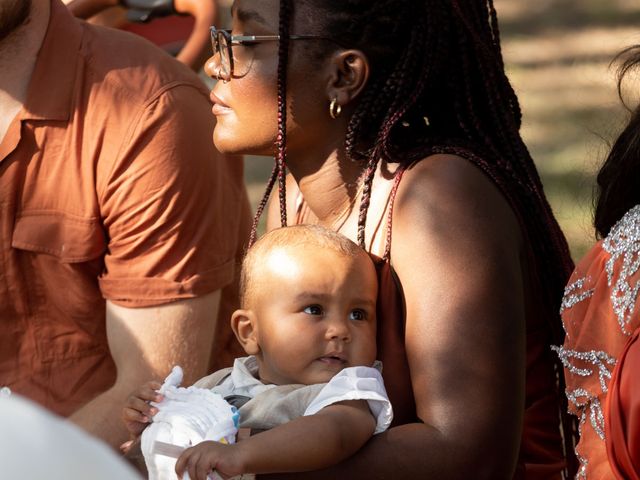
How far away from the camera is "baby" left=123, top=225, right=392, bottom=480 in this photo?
234cm

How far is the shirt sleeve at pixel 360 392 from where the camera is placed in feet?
7.87

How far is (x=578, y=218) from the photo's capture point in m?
6.18

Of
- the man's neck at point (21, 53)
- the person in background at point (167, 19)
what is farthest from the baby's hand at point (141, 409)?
the person in background at point (167, 19)

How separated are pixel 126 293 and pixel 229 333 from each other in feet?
1.27

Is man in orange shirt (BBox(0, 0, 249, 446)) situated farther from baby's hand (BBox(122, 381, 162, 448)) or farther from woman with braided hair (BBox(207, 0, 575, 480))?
baby's hand (BBox(122, 381, 162, 448))

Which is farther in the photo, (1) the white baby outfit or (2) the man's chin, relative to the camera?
(2) the man's chin

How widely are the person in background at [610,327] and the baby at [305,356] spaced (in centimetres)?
37

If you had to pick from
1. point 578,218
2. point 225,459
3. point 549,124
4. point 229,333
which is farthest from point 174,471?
point 549,124

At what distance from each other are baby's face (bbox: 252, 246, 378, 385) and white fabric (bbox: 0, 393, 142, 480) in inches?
55.4

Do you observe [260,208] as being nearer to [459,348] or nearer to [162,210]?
[162,210]

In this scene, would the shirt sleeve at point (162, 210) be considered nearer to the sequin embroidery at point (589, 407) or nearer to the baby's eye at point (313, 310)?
the baby's eye at point (313, 310)

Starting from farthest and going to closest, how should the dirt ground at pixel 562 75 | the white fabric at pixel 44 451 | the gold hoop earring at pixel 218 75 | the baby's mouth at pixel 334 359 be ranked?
1. the dirt ground at pixel 562 75
2. the gold hoop earring at pixel 218 75
3. the baby's mouth at pixel 334 359
4. the white fabric at pixel 44 451

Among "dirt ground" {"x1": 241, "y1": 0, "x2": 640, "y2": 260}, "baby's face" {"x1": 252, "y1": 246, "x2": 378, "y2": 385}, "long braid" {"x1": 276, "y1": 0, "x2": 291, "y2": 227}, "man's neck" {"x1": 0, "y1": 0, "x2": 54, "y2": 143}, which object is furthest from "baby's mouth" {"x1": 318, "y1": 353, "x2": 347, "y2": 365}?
"dirt ground" {"x1": 241, "y1": 0, "x2": 640, "y2": 260}

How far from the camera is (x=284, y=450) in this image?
2301 mm
